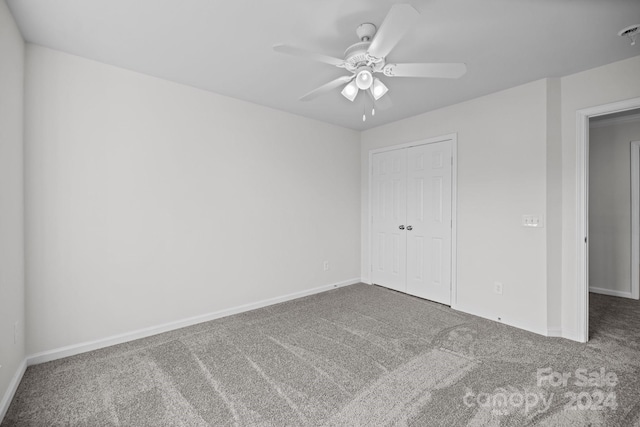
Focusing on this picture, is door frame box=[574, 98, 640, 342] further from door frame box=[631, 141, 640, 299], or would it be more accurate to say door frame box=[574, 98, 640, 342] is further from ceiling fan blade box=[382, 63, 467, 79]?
door frame box=[631, 141, 640, 299]

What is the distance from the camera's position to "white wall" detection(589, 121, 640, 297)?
397 cm

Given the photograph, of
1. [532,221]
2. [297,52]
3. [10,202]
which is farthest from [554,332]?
[10,202]

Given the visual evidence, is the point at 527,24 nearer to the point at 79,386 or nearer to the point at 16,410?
the point at 79,386

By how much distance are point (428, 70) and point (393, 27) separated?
498 millimetres

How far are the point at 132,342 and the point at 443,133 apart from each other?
3853mm

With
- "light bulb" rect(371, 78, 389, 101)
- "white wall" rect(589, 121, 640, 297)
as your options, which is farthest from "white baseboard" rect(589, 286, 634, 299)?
"light bulb" rect(371, 78, 389, 101)

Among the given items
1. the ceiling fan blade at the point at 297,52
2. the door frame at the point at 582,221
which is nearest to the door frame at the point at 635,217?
the door frame at the point at 582,221

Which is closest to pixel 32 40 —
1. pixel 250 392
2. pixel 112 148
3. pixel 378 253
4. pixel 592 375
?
pixel 112 148

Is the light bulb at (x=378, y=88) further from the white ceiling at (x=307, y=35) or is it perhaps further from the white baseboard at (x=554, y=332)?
the white baseboard at (x=554, y=332)

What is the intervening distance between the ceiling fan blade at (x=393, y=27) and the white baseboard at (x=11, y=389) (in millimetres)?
2919

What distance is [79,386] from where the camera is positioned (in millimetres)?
2020

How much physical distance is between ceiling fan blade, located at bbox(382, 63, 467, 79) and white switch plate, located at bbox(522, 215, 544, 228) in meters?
1.77

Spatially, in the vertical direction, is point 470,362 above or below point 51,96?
below

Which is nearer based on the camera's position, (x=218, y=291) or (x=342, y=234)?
(x=218, y=291)
